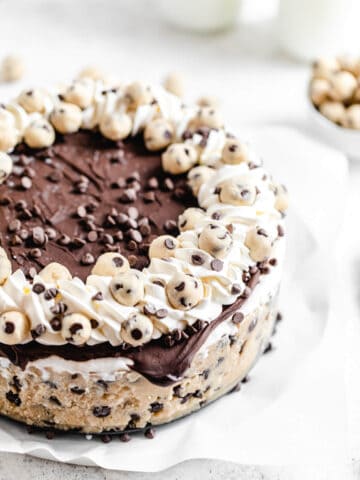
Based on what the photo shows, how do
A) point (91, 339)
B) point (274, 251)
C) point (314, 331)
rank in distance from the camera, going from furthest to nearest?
point (314, 331), point (274, 251), point (91, 339)

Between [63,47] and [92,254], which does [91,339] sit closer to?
[92,254]

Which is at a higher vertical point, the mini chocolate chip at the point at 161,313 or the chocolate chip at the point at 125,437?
the mini chocolate chip at the point at 161,313

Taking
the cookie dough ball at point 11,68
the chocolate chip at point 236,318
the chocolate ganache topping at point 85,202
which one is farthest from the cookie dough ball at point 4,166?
the cookie dough ball at point 11,68

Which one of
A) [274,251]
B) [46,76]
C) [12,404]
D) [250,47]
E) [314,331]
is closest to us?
[12,404]

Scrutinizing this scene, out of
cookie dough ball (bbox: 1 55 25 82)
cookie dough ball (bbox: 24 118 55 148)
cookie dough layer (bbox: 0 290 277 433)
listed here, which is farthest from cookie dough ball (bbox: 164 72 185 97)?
cookie dough layer (bbox: 0 290 277 433)

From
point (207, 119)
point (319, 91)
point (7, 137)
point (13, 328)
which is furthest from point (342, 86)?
point (13, 328)

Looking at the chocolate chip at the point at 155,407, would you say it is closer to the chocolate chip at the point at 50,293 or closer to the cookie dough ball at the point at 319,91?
the chocolate chip at the point at 50,293

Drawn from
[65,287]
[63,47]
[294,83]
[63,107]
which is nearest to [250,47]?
[294,83]
